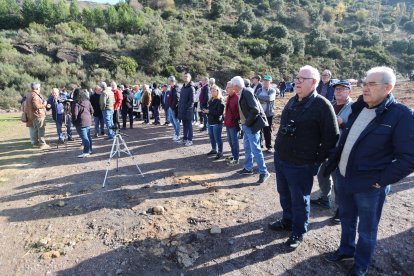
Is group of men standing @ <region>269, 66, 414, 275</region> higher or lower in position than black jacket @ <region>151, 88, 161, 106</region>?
lower

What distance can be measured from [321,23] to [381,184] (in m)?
79.0

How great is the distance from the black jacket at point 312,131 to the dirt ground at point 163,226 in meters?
1.19

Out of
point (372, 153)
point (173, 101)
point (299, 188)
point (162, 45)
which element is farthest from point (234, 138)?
point (162, 45)

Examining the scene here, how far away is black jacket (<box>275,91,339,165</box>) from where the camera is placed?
3146mm

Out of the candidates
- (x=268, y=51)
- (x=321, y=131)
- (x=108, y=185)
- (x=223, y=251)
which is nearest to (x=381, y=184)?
(x=321, y=131)

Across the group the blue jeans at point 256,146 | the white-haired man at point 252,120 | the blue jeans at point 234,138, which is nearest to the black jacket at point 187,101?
the blue jeans at point 234,138

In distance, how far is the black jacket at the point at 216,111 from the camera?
7.10 metres

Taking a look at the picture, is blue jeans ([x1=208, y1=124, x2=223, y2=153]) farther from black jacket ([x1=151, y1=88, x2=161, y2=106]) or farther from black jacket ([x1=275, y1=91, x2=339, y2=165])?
black jacket ([x1=151, y1=88, x2=161, y2=106])

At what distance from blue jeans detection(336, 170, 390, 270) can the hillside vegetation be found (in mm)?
23664

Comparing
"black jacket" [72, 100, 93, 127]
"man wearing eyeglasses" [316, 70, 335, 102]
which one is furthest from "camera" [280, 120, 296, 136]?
"black jacket" [72, 100, 93, 127]

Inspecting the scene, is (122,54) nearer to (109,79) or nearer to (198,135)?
(109,79)

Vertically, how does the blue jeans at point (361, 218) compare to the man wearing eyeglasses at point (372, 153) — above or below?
below

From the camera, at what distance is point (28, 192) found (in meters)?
5.54

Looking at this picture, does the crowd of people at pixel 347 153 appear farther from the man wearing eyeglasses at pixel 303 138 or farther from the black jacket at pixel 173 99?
the black jacket at pixel 173 99
